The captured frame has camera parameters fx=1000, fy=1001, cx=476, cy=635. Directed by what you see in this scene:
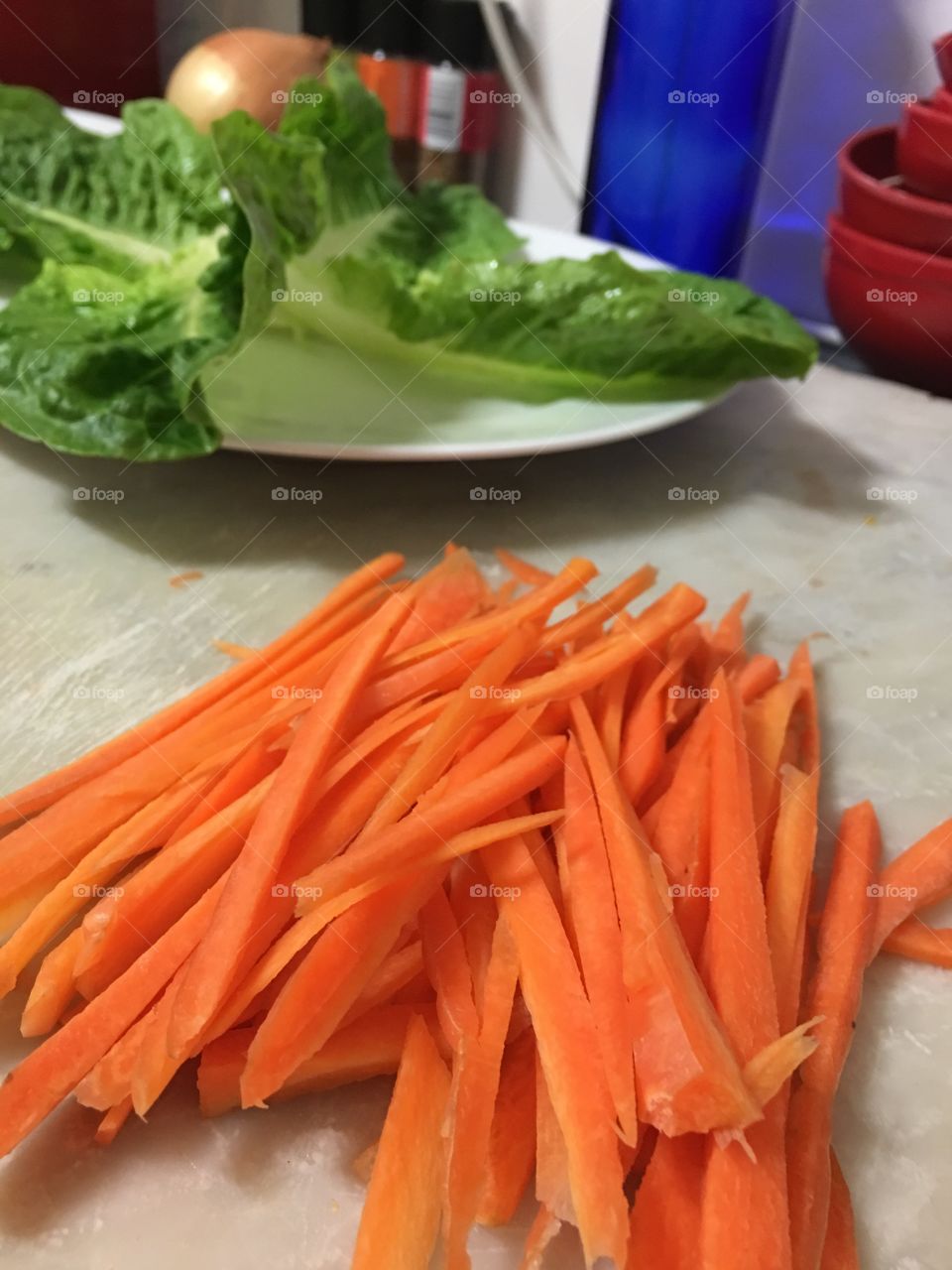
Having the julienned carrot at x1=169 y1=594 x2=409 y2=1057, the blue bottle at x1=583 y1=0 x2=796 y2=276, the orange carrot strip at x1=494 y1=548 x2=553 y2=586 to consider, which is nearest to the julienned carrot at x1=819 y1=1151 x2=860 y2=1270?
the julienned carrot at x1=169 y1=594 x2=409 y2=1057

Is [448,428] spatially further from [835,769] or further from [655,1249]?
[655,1249]

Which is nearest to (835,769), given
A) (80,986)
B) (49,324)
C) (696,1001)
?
(696,1001)

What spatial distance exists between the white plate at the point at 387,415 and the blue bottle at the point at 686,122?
0.75m

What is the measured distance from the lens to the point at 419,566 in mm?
1134

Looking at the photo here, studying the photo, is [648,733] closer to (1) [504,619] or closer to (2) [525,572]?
(1) [504,619]

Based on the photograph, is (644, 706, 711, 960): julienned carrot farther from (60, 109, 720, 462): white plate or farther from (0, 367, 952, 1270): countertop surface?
(60, 109, 720, 462): white plate

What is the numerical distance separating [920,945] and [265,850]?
1.58ft

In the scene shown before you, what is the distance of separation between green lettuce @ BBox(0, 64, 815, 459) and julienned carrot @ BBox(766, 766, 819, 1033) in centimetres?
69

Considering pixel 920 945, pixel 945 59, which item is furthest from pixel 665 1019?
pixel 945 59

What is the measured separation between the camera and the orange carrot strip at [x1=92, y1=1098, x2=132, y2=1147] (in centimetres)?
57

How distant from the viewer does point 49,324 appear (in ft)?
3.76

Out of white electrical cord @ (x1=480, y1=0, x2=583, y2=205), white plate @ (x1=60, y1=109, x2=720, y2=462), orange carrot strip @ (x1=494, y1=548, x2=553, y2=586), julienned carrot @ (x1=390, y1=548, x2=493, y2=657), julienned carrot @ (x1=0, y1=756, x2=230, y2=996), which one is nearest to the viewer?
julienned carrot @ (x1=0, y1=756, x2=230, y2=996)

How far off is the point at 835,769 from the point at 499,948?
0.43 m

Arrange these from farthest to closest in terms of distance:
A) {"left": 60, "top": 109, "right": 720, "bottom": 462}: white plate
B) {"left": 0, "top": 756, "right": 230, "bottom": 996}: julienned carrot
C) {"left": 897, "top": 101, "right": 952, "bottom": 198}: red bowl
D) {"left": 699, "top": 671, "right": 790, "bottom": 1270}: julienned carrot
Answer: {"left": 897, "top": 101, "right": 952, "bottom": 198}: red bowl < {"left": 60, "top": 109, "right": 720, "bottom": 462}: white plate < {"left": 0, "top": 756, "right": 230, "bottom": 996}: julienned carrot < {"left": 699, "top": 671, "right": 790, "bottom": 1270}: julienned carrot
